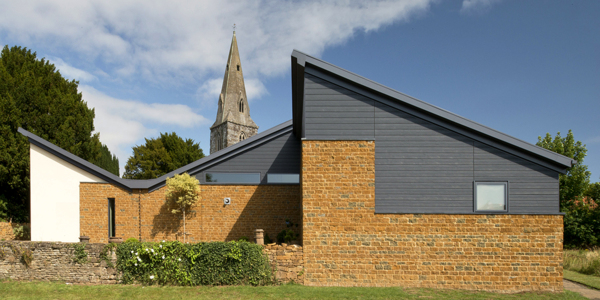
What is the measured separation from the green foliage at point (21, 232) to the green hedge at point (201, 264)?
Answer: 9317 mm

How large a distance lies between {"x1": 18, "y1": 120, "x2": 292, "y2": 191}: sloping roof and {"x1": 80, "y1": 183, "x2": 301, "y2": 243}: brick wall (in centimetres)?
32

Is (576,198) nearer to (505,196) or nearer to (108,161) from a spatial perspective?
(505,196)

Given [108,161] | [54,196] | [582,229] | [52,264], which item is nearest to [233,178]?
[52,264]

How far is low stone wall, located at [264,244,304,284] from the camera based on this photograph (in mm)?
8781

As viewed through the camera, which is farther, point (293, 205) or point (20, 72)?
point (20, 72)

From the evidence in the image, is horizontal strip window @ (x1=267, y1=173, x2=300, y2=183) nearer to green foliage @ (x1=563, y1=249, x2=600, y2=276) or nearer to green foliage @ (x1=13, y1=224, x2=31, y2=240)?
green foliage @ (x1=563, y1=249, x2=600, y2=276)

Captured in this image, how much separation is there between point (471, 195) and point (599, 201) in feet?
51.6

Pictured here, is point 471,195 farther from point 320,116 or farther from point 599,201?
point 599,201

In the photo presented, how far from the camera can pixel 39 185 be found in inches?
501

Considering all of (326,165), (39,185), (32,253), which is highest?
(326,165)

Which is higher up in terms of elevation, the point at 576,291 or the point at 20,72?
the point at 20,72

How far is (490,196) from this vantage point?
8.81 metres

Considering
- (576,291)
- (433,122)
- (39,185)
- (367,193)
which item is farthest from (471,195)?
(39,185)

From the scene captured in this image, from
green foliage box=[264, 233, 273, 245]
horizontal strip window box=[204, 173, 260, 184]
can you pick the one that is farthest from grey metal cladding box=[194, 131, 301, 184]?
green foliage box=[264, 233, 273, 245]
